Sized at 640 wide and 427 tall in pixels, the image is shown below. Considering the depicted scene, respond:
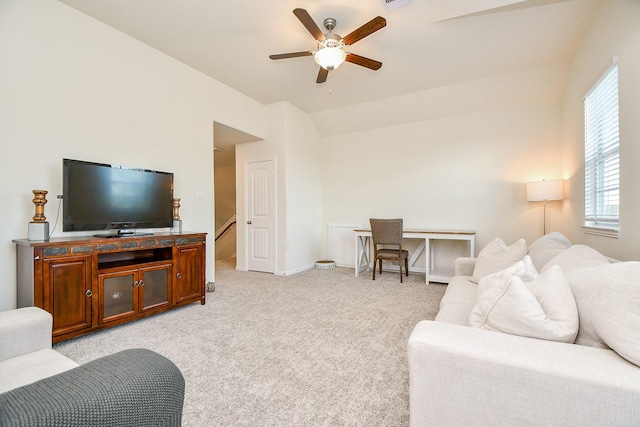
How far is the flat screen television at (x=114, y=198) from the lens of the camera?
2.39 m

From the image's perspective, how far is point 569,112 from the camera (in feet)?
11.9

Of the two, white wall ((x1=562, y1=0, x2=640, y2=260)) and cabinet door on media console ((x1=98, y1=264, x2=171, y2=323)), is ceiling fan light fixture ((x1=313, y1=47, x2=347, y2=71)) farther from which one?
cabinet door on media console ((x1=98, y1=264, x2=171, y2=323))

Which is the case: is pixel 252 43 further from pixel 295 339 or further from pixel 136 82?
pixel 295 339

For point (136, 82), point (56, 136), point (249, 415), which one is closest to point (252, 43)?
point (136, 82)

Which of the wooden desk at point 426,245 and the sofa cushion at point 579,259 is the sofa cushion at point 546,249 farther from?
the wooden desk at point 426,245

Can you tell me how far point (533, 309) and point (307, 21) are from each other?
2383 mm

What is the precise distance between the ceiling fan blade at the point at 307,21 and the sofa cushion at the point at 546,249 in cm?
246

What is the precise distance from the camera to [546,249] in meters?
2.22

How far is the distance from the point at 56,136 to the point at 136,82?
0.98m

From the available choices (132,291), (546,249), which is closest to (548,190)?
(546,249)

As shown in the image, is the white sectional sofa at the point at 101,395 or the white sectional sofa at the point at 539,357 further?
the white sectional sofa at the point at 539,357

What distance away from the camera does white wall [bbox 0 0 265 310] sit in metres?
2.25

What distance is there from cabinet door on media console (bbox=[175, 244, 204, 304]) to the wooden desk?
2429mm

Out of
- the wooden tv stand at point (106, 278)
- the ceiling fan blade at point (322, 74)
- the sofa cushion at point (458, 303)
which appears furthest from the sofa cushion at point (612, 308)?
the wooden tv stand at point (106, 278)
